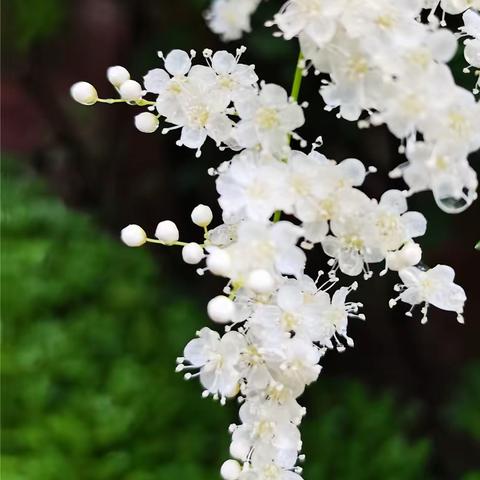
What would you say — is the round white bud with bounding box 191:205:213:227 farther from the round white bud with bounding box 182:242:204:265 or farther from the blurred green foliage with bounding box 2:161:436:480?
the blurred green foliage with bounding box 2:161:436:480

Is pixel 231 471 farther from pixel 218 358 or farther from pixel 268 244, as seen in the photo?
pixel 268 244

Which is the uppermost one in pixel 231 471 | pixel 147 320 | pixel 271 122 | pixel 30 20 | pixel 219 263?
pixel 30 20

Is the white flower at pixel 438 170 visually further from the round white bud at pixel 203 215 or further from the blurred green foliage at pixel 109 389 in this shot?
the blurred green foliage at pixel 109 389

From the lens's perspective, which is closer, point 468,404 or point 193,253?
point 193,253

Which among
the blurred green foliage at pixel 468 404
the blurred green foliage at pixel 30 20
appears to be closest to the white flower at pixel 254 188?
the blurred green foliage at pixel 468 404

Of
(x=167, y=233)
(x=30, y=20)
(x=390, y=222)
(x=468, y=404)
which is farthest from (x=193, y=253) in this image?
(x=30, y=20)

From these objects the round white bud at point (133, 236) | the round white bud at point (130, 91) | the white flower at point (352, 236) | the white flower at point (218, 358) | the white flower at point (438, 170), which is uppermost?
the round white bud at point (130, 91)

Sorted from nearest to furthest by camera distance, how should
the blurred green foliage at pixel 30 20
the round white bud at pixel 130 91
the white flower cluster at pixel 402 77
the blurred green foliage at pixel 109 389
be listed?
the white flower cluster at pixel 402 77 → the round white bud at pixel 130 91 → the blurred green foliage at pixel 109 389 → the blurred green foliage at pixel 30 20
